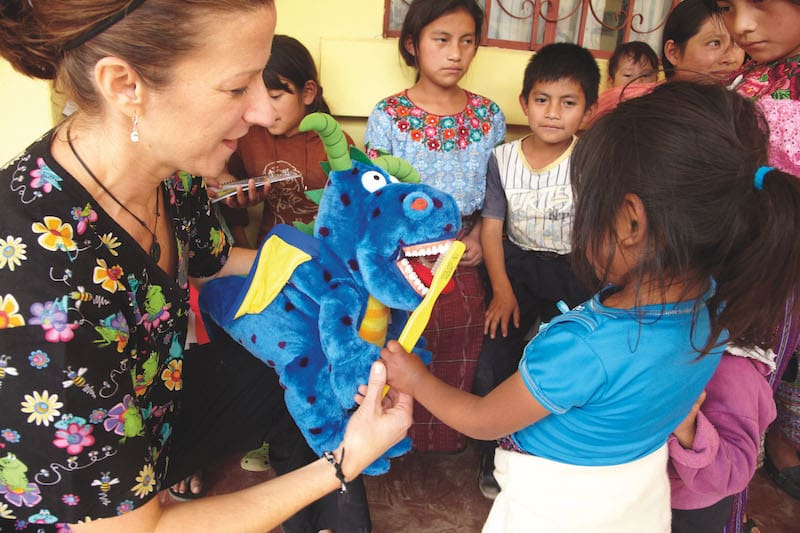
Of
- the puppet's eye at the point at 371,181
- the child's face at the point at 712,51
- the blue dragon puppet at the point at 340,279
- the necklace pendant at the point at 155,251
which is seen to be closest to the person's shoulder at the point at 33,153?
the necklace pendant at the point at 155,251

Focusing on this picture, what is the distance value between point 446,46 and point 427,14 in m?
0.12

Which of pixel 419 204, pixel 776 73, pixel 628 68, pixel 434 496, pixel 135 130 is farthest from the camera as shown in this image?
pixel 628 68

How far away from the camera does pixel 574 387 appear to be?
2.90 feet

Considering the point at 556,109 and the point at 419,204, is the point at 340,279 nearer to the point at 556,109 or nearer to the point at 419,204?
the point at 419,204

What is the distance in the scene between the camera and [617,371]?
2.88 feet

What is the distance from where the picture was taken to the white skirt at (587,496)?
3.28 feet

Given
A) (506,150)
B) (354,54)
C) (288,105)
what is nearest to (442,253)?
(506,150)

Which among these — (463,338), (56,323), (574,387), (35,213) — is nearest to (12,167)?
(35,213)

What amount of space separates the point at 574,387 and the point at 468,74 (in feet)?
5.30

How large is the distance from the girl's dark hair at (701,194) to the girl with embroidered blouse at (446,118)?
89 cm

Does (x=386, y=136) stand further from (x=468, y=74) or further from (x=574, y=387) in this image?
(x=574, y=387)

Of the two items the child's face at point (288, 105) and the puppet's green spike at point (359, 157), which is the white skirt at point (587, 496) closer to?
the puppet's green spike at point (359, 157)

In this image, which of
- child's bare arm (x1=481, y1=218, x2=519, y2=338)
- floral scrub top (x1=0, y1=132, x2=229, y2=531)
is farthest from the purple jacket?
floral scrub top (x1=0, y1=132, x2=229, y2=531)

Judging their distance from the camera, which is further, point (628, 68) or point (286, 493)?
point (628, 68)
